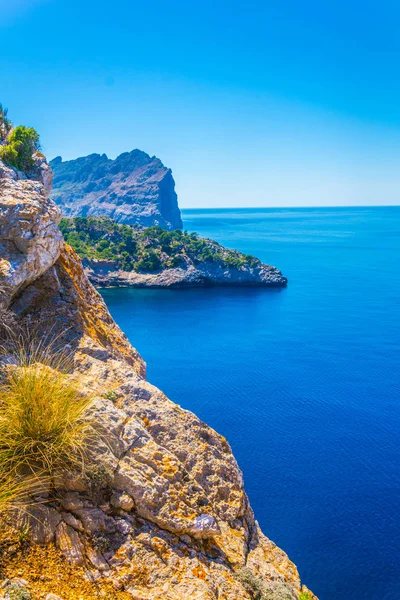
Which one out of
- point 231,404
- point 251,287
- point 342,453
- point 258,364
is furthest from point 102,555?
point 251,287

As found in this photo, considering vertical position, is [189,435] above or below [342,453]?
above

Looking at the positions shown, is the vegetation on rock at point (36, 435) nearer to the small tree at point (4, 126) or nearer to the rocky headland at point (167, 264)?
the small tree at point (4, 126)

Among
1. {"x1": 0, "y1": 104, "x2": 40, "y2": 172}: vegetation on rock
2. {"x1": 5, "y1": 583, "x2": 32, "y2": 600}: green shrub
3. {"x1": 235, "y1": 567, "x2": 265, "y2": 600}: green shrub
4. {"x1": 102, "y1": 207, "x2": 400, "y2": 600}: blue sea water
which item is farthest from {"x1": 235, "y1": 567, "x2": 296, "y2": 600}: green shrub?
{"x1": 102, "y1": 207, "x2": 400, "y2": 600}: blue sea water

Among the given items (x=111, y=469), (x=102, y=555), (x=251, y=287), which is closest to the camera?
(x=102, y=555)

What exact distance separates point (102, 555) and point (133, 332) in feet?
197

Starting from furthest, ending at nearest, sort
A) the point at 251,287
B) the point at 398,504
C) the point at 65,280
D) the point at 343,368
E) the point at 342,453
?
the point at 251,287 < the point at 343,368 < the point at 342,453 < the point at 398,504 < the point at 65,280

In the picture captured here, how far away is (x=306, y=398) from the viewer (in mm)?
43312

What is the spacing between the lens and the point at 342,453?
34.1 m

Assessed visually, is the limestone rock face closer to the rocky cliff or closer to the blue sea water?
the rocky cliff

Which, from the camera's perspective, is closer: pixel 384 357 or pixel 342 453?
pixel 342 453

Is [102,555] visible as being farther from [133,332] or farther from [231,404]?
[133,332]

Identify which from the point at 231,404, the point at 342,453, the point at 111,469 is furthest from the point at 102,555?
the point at 231,404

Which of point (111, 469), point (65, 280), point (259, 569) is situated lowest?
point (259, 569)

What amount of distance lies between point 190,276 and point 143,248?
15994 mm
